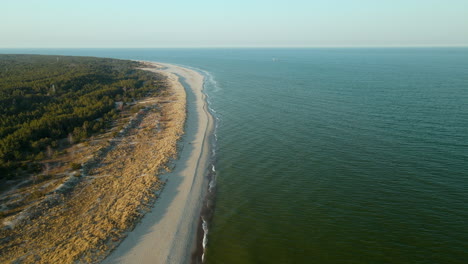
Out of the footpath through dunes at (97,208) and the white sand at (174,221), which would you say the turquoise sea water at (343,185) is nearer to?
the white sand at (174,221)

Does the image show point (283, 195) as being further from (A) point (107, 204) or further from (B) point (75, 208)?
(B) point (75, 208)

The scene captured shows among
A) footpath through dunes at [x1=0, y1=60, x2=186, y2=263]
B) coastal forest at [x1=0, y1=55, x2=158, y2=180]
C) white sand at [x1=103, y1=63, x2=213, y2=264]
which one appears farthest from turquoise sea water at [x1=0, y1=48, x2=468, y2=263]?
coastal forest at [x1=0, y1=55, x2=158, y2=180]

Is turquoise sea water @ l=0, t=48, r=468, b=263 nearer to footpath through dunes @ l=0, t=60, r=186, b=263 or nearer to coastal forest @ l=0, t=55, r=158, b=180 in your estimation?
footpath through dunes @ l=0, t=60, r=186, b=263

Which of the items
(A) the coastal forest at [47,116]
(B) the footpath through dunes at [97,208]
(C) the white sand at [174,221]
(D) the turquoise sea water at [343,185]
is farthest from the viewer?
(A) the coastal forest at [47,116]

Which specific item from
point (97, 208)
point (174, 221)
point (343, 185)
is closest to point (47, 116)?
point (97, 208)

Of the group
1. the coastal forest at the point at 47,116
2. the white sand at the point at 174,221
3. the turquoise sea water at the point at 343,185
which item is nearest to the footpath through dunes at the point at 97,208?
the white sand at the point at 174,221
